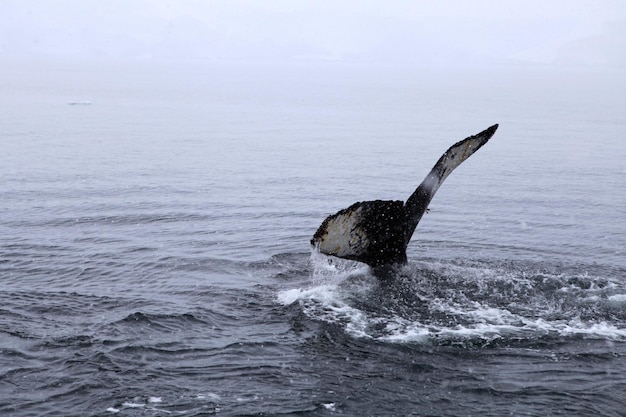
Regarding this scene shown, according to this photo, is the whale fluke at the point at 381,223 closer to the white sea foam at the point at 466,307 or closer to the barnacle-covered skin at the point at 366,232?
the barnacle-covered skin at the point at 366,232

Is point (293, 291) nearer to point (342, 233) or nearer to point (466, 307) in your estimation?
point (342, 233)

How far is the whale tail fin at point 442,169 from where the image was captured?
37.9 ft

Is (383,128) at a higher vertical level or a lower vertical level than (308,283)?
higher

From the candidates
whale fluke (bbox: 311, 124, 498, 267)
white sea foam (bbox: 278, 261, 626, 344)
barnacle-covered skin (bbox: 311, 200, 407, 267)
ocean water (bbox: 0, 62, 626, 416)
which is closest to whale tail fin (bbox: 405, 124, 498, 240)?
whale fluke (bbox: 311, 124, 498, 267)

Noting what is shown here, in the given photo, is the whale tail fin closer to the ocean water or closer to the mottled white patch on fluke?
the mottled white patch on fluke

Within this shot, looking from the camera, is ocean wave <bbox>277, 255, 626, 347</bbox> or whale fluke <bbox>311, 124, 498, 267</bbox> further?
ocean wave <bbox>277, 255, 626, 347</bbox>

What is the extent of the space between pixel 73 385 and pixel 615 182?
68.4ft

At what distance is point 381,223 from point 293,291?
2273mm

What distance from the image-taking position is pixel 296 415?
8.84 m

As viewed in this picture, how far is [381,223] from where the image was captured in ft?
38.6

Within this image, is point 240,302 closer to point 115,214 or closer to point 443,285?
point 443,285

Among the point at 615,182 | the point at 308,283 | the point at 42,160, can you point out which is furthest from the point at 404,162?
the point at 308,283

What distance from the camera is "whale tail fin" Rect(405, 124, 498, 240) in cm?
1154

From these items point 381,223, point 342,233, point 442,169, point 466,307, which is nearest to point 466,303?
point 466,307
